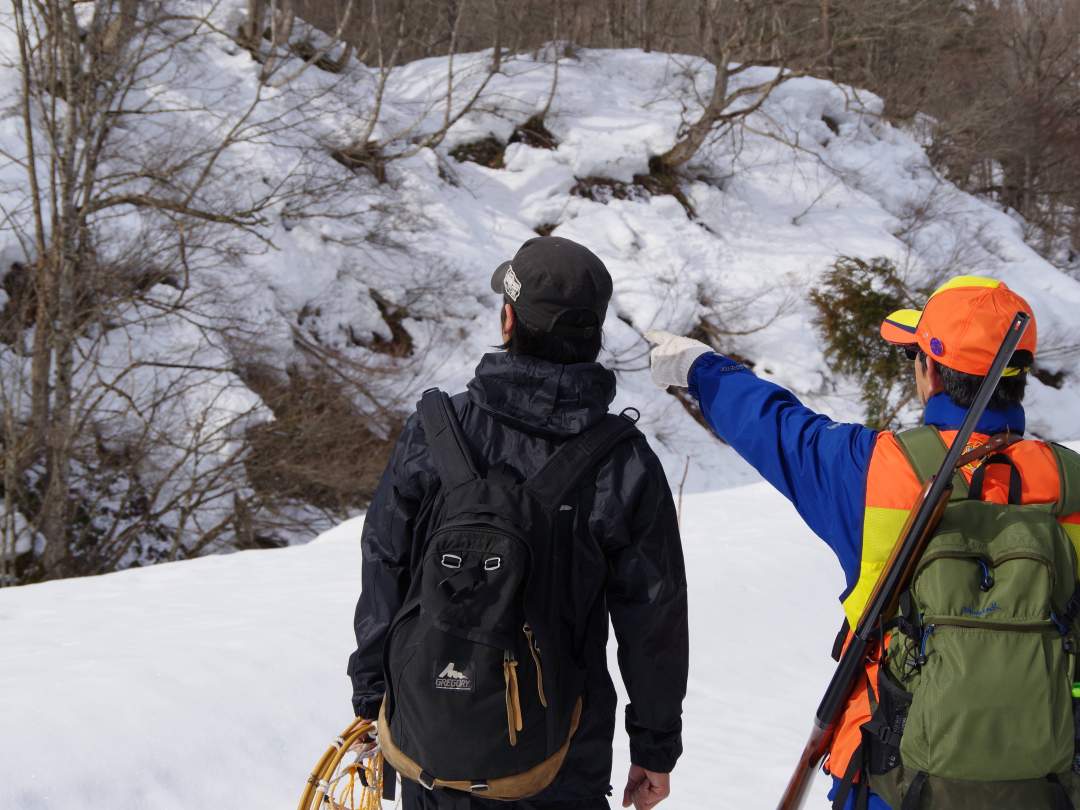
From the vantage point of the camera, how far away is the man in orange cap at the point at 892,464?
5.19ft

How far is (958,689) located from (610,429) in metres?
0.69

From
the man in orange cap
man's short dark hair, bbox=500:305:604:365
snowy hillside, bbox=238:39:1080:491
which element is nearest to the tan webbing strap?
the man in orange cap

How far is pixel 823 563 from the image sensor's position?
5.68m

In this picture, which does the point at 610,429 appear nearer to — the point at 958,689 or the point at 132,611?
the point at 958,689

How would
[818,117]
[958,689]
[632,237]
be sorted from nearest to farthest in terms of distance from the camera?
[958,689], [632,237], [818,117]

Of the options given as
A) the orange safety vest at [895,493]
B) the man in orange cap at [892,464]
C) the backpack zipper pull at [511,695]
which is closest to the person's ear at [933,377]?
the man in orange cap at [892,464]

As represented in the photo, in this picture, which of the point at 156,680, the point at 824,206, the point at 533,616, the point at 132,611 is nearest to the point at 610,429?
the point at 533,616

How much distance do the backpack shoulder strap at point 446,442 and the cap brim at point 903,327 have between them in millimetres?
854

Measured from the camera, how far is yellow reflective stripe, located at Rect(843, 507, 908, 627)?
158 cm

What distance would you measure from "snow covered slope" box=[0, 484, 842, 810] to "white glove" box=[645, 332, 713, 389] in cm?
185

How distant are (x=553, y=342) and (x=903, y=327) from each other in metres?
0.69

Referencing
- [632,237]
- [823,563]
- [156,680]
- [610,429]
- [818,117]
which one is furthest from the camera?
[818,117]

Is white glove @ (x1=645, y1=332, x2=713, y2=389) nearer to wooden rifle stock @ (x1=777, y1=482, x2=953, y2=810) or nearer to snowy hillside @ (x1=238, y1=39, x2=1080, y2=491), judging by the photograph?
wooden rifle stock @ (x1=777, y1=482, x2=953, y2=810)

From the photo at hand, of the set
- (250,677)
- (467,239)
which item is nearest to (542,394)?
(250,677)
